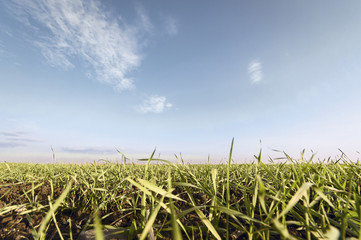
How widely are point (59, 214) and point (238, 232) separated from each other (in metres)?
1.74

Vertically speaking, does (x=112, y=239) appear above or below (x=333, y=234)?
below

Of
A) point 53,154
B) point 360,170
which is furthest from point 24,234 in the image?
point 360,170

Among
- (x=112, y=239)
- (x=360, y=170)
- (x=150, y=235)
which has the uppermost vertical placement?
(x=360, y=170)

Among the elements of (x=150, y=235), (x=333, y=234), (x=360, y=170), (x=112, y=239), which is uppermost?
(x=360, y=170)

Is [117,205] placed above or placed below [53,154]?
below

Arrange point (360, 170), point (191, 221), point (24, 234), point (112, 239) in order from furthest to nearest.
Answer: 1. point (360, 170)
2. point (24, 234)
3. point (191, 221)
4. point (112, 239)

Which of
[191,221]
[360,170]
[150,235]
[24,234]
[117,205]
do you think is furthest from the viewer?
[360,170]

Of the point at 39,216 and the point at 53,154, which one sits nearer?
the point at 39,216

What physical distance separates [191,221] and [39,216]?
1565 millimetres

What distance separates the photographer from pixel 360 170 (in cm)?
220

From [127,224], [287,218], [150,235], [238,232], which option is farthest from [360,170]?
[127,224]

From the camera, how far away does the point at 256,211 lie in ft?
5.75

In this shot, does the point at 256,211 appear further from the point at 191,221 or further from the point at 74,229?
the point at 74,229

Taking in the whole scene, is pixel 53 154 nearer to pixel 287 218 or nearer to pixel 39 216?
pixel 39 216
